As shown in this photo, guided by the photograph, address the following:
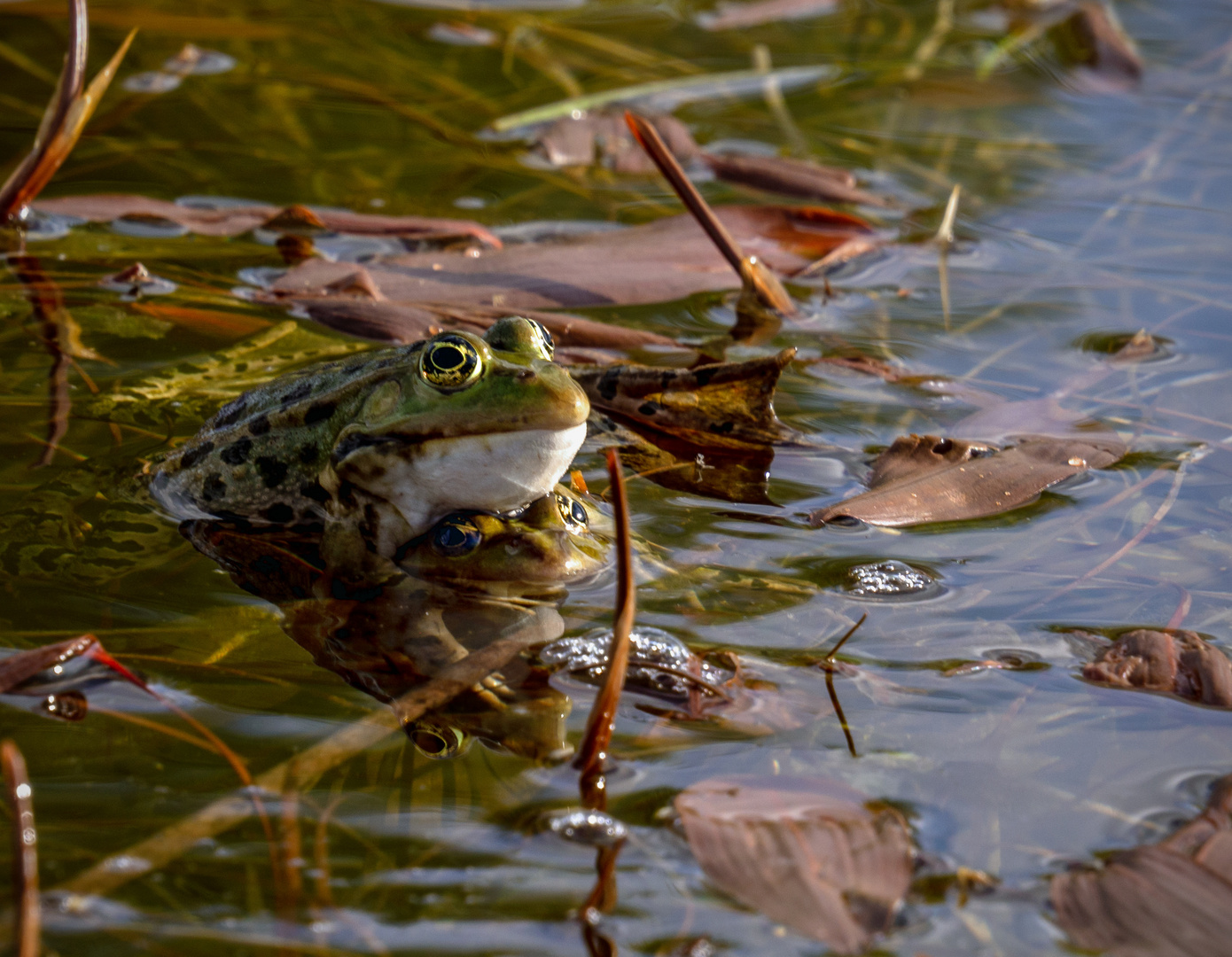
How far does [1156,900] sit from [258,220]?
3.79 metres

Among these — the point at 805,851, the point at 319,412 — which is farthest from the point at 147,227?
the point at 805,851

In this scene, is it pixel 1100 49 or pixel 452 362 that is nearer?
pixel 452 362

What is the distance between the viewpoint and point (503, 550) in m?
2.68

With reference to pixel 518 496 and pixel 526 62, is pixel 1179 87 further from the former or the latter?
pixel 518 496

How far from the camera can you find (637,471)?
320 centimetres

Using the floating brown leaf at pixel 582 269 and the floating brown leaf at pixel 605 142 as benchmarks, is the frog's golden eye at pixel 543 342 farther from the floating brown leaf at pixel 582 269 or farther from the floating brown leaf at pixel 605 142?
the floating brown leaf at pixel 605 142

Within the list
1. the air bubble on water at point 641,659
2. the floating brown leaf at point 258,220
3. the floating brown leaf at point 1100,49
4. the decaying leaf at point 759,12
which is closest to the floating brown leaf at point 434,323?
the floating brown leaf at point 258,220

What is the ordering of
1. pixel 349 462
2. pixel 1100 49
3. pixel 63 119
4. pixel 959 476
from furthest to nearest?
pixel 1100 49 < pixel 63 119 < pixel 959 476 < pixel 349 462

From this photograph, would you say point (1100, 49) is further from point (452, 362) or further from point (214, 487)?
point (214, 487)

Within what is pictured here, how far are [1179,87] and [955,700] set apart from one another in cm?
525

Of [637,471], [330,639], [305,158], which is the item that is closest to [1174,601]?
[637,471]

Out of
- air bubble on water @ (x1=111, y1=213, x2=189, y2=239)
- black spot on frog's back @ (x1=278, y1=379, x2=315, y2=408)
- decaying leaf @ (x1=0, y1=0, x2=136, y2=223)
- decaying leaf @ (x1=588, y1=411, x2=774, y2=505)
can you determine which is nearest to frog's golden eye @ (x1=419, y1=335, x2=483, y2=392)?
black spot on frog's back @ (x1=278, y1=379, x2=315, y2=408)

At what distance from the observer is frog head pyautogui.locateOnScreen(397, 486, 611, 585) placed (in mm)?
2678

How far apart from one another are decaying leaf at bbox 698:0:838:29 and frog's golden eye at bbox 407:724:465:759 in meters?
5.71
